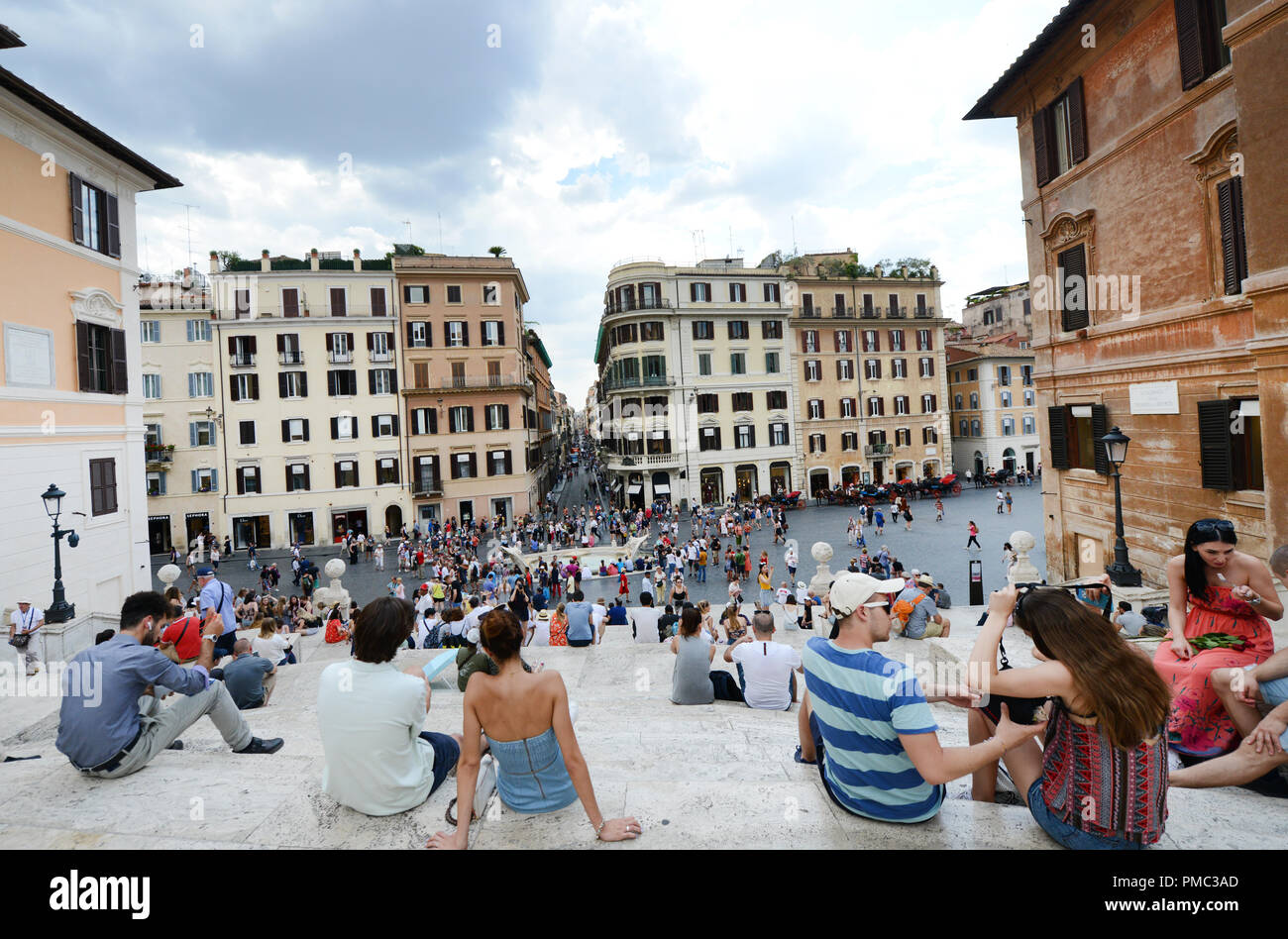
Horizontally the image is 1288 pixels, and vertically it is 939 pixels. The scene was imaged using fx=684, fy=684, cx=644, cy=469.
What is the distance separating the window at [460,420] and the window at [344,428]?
16.7ft

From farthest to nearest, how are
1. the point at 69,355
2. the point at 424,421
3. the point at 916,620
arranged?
the point at 424,421 < the point at 69,355 < the point at 916,620

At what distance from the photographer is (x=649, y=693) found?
8.08 m

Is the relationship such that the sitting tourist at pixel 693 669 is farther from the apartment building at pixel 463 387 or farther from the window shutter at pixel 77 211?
the apartment building at pixel 463 387

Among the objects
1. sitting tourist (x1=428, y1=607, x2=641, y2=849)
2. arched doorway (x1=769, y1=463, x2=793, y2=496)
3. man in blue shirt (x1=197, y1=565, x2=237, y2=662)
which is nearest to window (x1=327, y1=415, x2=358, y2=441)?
arched doorway (x1=769, y1=463, x2=793, y2=496)

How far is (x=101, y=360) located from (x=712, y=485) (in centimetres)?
3363

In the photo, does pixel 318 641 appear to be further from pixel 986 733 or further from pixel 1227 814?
pixel 1227 814

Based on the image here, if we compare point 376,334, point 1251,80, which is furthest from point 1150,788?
point 376,334

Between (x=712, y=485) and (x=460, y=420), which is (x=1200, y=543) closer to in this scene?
(x=460, y=420)

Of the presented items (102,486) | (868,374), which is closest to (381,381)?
(102,486)

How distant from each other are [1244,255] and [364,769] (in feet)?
48.1

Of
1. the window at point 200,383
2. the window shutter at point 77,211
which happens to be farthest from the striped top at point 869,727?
the window at point 200,383

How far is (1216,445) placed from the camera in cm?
1184

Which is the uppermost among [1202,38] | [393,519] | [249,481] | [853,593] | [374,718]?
[1202,38]

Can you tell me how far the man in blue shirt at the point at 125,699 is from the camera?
13.9 feet
